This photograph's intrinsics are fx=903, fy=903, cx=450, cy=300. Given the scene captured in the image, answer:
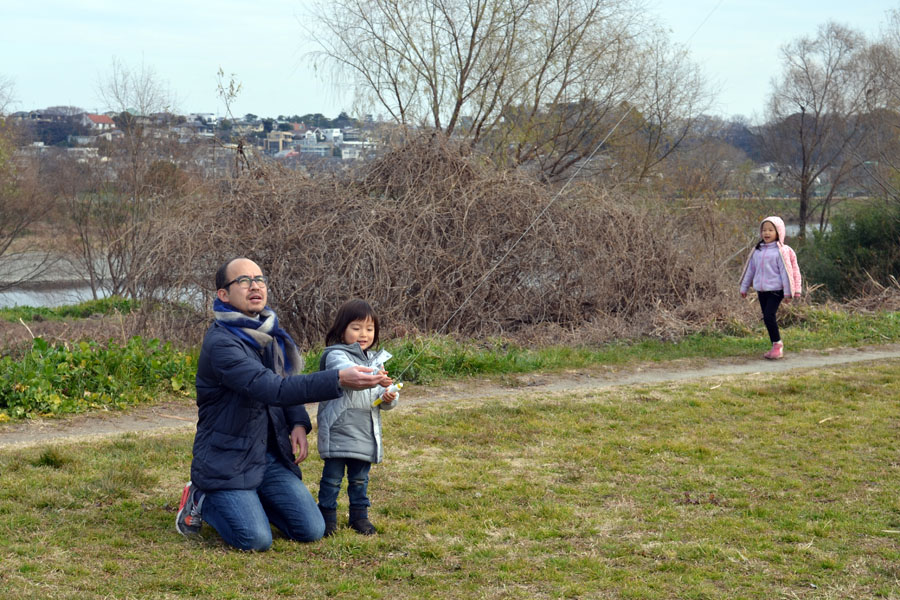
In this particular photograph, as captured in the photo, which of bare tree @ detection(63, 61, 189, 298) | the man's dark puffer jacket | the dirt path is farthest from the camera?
bare tree @ detection(63, 61, 189, 298)

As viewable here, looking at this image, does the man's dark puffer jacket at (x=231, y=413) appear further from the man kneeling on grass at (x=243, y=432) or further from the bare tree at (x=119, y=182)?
the bare tree at (x=119, y=182)

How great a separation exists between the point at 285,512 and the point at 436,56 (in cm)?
1551

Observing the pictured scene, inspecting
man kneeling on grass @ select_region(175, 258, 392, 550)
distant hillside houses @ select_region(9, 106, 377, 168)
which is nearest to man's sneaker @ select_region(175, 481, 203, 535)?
man kneeling on grass @ select_region(175, 258, 392, 550)

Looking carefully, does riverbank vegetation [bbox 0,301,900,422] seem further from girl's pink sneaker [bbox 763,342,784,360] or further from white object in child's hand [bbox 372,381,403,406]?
white object in child's hand [bbox 372,381,403,406]

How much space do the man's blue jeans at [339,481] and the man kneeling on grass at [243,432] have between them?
0.31 feet

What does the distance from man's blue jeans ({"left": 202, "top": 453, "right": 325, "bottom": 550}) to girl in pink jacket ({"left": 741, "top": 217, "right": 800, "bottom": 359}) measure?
6695mm

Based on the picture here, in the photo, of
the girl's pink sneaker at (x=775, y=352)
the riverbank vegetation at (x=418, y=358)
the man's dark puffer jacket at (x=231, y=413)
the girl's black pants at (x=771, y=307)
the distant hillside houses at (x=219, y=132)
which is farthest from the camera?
the distant hillside houses at (x=219, y=132)

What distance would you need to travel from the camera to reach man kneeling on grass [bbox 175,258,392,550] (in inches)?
165

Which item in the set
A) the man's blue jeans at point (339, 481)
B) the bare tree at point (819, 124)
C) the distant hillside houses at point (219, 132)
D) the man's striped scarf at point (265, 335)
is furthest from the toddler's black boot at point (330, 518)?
the bare tree at point (819, 124)

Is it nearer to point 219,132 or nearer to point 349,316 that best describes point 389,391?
point 349,316

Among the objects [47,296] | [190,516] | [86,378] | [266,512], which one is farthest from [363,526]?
[47,296]

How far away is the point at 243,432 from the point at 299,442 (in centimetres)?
37

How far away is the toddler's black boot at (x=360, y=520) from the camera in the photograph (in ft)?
14.8

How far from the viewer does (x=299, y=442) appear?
462 cm
